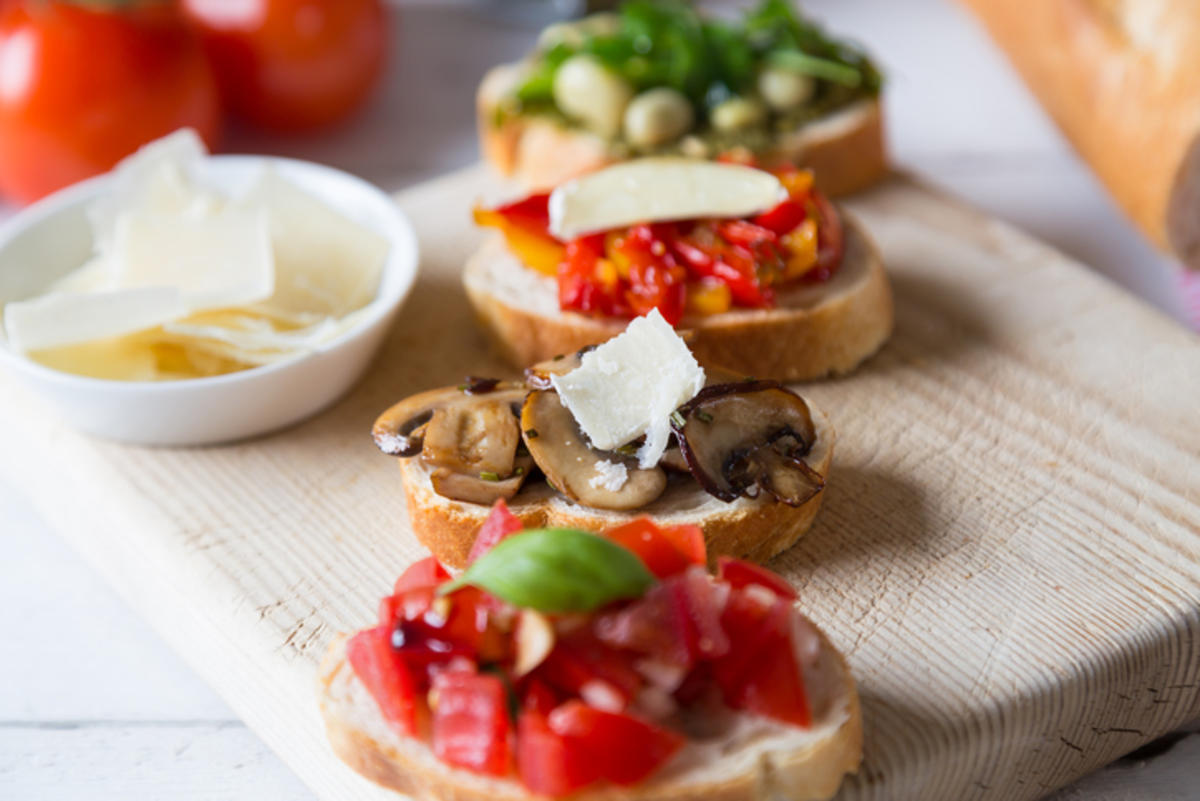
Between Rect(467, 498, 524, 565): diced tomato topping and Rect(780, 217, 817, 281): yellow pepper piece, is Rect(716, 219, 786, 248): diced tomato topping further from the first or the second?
Rect(467, 498, 524, 565): diced tomato topping

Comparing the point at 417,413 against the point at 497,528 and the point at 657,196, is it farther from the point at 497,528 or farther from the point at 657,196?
the point at 657,196

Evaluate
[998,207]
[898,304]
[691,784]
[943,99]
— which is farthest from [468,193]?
[691,784]

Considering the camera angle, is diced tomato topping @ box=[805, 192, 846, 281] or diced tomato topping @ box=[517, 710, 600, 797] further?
diced tomato topping @ box=[805, 192, 846, 281]

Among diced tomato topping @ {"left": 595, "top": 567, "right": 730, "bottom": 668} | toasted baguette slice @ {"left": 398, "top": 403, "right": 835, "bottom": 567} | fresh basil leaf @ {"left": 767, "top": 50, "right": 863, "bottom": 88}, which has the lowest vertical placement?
toasted baguette slice @ {"left": 398, "top": 403, "right": 835, "bottom": 567}

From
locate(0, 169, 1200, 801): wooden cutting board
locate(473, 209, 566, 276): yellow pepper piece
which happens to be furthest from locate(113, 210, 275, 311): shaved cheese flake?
locate(473, 209, 566, 276): yellow pepper piece

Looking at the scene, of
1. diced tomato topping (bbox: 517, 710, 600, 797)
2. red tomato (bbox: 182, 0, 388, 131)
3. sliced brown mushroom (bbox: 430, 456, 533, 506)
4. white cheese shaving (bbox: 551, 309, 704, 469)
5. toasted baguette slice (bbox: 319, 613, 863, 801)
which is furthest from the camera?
red tomato (bbox: 182, 0, 388, 131)

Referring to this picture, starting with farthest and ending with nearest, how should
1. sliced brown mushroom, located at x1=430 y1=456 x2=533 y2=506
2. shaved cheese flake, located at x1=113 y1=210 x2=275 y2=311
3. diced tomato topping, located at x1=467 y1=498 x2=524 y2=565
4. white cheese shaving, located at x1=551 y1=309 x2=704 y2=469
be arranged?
shaved cheese flake, located at x1=113 y1=210 x2=275 y2=311 → sliced brown mushroom, located at x1=430 y1=456 x2=533 y2=506 → white cheese shaving, located at x1=551 y1=309 x2=704 y2=469 → diced tomato topping, located at x1=467 y1=498 x2=524 y2=565

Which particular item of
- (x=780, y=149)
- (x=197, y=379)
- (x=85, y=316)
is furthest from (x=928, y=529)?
(x=85, y=316)
